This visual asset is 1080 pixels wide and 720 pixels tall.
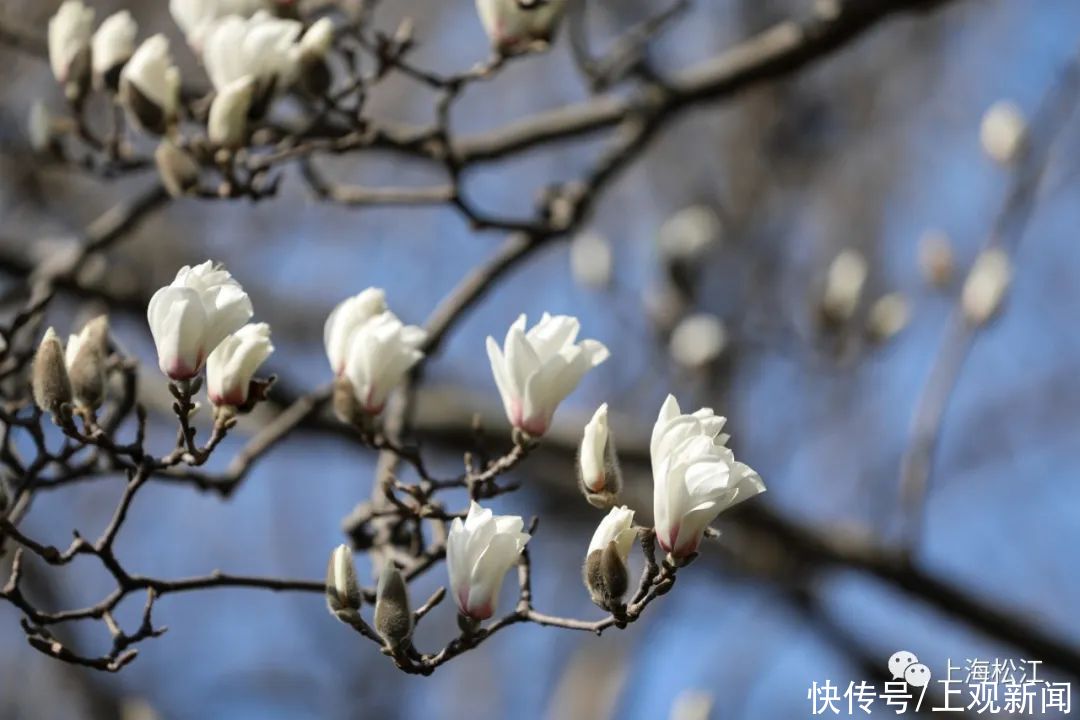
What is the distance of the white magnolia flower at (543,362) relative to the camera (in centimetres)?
131

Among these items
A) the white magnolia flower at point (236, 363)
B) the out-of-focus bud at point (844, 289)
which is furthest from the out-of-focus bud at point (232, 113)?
the out-of-focus bud at point (844, 289)

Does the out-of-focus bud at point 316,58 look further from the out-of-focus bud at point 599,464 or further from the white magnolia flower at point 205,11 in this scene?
the out-of-focus bud at point 599,464

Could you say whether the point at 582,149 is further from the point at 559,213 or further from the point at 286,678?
the point at 559,213

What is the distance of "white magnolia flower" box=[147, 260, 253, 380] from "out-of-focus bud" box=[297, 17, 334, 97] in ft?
1.84

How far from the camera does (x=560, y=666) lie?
486 centimetres

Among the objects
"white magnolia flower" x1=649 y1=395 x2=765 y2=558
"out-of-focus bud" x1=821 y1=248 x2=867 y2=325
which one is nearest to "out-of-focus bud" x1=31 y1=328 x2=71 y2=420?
"white magnolia flower" x1=649 y1=395 x2=765 y2=558

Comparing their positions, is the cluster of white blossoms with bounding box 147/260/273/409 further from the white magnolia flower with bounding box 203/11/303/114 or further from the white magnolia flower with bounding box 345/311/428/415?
the white magnolia flower with bounding box 203/11/303/114

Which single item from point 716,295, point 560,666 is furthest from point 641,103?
point 560,666

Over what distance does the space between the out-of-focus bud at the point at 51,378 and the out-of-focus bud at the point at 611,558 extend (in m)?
0.55

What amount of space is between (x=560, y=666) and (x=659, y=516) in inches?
149

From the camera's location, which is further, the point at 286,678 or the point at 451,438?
the point at 286,678

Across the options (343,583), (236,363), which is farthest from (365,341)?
(343,583)

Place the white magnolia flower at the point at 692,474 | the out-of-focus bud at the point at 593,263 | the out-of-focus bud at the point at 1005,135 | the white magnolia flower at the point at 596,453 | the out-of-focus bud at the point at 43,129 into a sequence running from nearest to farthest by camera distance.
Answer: the white magnolia flower at the point at 692,474
the white magnolia flower at the point at 596,453
the out-of-focus bud at the point at 43,129
the out-of-focus bud at the point at 1005,135
the out-of-focus bud at the point at 593,263

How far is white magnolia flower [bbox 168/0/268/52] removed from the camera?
179cm
